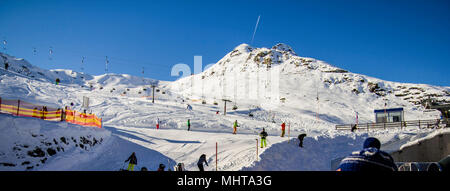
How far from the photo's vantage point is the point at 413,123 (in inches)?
1169

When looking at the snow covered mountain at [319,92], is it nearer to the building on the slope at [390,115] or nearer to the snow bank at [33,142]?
the building on the slope at [390,115]

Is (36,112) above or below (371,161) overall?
above

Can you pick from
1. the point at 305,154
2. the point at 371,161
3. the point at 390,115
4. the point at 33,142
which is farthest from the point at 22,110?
the point at 390,115

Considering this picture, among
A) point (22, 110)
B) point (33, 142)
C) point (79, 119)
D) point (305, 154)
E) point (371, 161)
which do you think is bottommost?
point (305, 154)

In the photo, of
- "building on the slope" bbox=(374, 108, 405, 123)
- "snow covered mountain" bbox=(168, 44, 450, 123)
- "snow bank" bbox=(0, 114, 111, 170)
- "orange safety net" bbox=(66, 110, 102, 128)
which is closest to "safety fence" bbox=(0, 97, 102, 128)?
"orange safety net" bbox=(66, 110, 102, 128)

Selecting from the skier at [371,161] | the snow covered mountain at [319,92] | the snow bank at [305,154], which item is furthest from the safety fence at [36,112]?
the snow covered mountain at [319,92]

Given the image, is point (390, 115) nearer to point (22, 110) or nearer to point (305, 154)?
A: point (305, 154)
